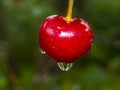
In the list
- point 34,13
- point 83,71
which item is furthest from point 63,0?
point 83,71

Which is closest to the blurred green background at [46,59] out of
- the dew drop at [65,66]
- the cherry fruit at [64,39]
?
the dew drop at [65,66]

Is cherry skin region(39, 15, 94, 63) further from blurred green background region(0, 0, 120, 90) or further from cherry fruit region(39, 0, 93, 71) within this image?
blurred green background region(0, 0, 120, 90)

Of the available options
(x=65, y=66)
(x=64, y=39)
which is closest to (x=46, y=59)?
(x=65, y=66)

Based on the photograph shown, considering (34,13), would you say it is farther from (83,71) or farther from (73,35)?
(73,35)

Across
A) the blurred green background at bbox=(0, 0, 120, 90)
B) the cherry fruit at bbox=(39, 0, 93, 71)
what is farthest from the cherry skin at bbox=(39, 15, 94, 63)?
the blurred green background at bbox=(0, 0, 120, 90)

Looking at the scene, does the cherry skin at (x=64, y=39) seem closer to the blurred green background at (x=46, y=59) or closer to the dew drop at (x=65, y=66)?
the dew drop at (x=65, y=66)
